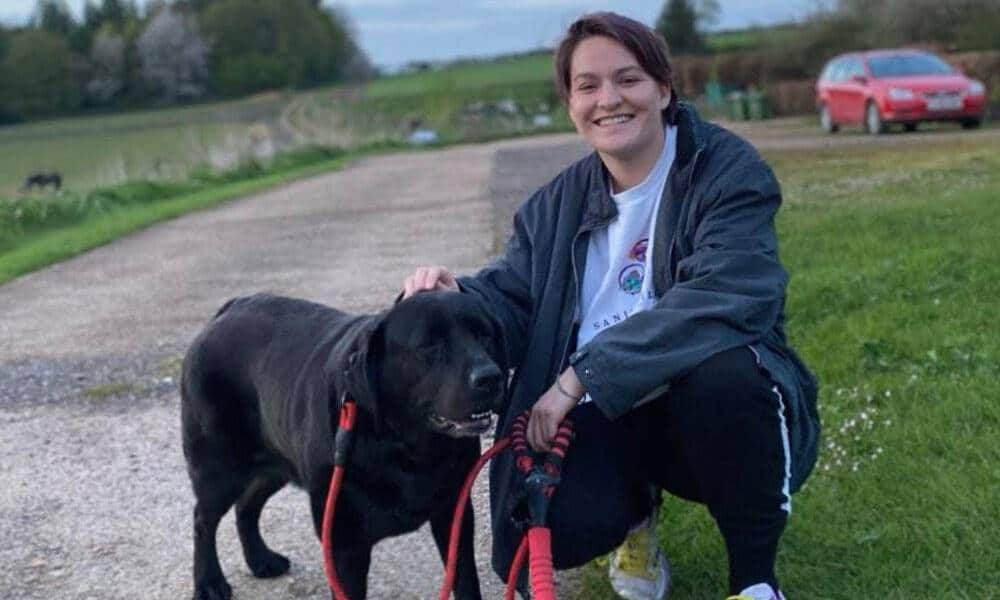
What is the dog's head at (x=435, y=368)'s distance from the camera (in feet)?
10.4

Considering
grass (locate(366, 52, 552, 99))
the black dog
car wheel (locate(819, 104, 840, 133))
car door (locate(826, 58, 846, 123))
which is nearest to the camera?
the black dog

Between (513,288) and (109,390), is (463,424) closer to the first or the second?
(513,288)

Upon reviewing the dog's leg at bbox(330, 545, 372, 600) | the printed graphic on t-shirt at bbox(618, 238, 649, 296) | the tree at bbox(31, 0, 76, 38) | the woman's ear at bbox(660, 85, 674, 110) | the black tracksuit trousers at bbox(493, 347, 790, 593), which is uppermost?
the tree at bbox(31, 0, 76, 38)

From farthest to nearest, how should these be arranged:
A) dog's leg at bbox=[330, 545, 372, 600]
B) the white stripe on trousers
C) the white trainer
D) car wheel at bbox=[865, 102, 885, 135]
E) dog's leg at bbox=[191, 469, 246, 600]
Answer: car wheel at bbox=[865, 102, 885, 135], dog's leg at bbox=[191, 469, 246, 600], the white trainer, dog's leg at bbox=[330, 545, 372, 600], the white stripe on trousers

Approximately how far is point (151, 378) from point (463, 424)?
449cm

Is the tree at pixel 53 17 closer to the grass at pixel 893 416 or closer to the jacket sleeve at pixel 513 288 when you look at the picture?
the grass at pixel 893 416

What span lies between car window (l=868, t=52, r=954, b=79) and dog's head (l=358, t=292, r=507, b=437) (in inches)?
864

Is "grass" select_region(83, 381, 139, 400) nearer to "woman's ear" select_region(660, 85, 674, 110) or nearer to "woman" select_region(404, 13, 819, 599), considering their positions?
"woman" select_region(404, 13, 819, 599)

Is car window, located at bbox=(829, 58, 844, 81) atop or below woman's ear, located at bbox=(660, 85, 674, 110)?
below

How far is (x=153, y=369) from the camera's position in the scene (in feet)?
24.8

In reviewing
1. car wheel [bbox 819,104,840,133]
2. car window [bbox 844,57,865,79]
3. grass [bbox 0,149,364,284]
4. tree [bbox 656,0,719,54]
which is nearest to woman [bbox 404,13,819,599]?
grass [bbox 0,149,364,284]

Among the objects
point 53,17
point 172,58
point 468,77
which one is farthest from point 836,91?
point 53,17

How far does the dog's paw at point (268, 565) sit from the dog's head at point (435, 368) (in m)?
1.20

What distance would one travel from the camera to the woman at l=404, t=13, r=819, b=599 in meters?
3.34
